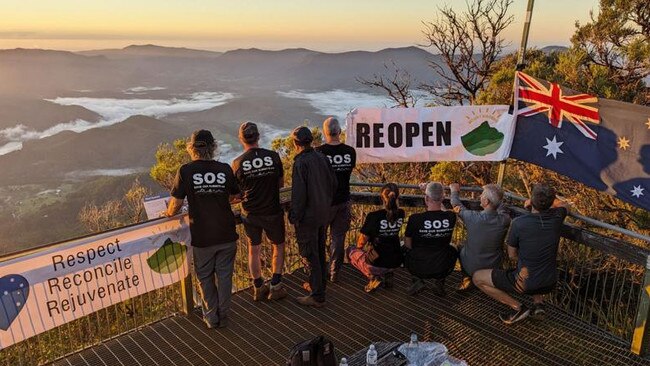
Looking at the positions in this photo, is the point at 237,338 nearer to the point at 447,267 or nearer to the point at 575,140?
the point at 447,267

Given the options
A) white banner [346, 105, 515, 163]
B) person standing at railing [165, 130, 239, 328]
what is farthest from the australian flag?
person standing at railing [165, 130, 239, 328]

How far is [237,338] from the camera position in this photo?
4945mm

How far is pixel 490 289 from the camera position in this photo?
538cm

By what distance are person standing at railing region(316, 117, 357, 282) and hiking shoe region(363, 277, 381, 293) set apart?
466mm

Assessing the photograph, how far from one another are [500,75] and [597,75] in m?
3.50

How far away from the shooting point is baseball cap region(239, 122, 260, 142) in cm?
490

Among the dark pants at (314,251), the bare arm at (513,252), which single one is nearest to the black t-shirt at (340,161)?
the dark pants at (314,251)

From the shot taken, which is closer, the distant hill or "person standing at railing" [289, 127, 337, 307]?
"person standing at railing" [289, 127, 337, 307]

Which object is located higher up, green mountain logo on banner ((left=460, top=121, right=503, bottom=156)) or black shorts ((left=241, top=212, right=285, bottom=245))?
green mountain logo on banner ((left=460, top=121, right=503, bottom=156))

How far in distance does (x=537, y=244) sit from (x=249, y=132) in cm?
307

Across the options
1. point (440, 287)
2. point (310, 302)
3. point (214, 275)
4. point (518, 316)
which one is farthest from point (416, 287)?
point (214, 275)

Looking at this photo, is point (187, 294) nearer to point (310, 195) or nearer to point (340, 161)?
point (310, 195)

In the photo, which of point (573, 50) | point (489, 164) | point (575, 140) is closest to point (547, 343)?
point (575, 140)

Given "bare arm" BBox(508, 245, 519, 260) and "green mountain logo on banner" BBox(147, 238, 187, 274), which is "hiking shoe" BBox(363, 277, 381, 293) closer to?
"bare arm" BBox(508, 245, 519, 260)
